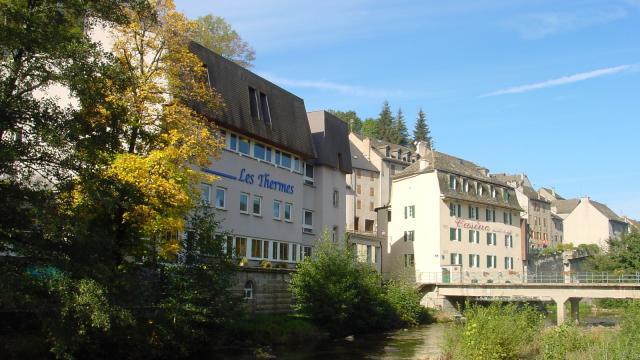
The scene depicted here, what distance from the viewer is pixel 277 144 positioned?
42.8m

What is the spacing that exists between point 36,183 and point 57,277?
280cm

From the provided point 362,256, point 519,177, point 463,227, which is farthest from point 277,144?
point 519,177

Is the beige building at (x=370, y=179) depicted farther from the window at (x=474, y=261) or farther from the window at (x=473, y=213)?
the window at (x=474, y=261)

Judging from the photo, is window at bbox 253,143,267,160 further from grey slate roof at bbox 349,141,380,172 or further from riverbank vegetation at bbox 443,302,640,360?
grey slate roof at bbox 349,141,380,172

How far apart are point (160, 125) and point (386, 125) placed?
4043 inches

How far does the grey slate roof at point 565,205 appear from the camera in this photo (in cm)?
12631

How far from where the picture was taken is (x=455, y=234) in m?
68.2

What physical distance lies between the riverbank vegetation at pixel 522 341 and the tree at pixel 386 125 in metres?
97.9

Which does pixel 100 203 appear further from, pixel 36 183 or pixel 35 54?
pixel 35 54

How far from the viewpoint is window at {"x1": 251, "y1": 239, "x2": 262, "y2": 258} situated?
4053 cm

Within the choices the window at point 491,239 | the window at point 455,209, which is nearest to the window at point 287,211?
the window at point 455,209

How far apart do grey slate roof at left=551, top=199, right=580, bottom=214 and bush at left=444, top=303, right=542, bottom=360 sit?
353 feet

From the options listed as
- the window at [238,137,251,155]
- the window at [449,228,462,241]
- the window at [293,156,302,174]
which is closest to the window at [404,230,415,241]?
the window at [449,228,462,241]

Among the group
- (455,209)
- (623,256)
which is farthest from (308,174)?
(623,256)
